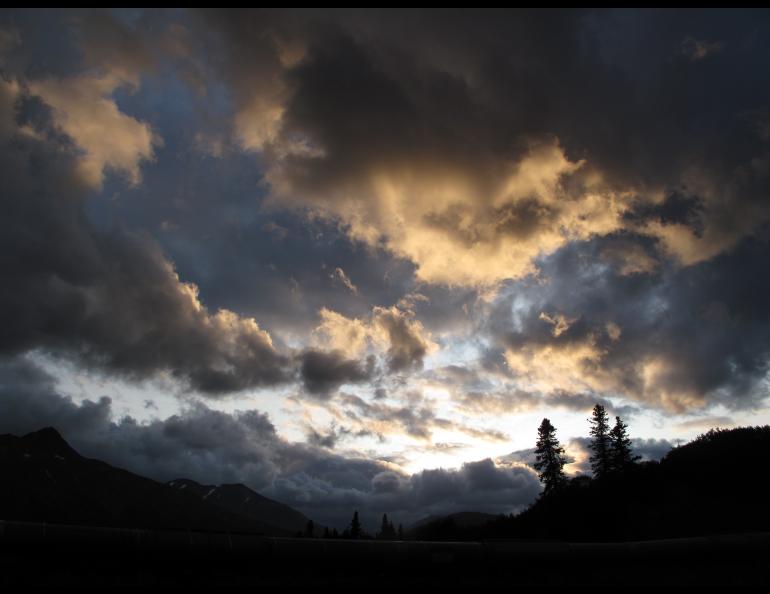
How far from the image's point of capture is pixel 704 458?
42156 mm

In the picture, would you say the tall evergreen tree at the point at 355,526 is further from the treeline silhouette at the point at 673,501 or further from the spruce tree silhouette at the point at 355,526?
the treeline silhouette at the point at 673,501

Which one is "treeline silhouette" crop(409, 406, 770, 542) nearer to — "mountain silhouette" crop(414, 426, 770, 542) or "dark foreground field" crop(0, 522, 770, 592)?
"mountain silhouette" crop(414, 426, 770, 542)

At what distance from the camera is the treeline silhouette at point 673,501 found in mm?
31980

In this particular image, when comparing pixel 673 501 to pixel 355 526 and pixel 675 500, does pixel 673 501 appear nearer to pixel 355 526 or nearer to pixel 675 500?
pixel 675 500

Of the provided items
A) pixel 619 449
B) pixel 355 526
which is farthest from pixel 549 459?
pixel 355 526

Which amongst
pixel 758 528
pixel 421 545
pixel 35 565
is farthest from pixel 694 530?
pixel 35 565

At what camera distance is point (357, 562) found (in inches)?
383

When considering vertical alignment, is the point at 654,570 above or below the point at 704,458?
below

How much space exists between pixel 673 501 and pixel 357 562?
36979 millimetres

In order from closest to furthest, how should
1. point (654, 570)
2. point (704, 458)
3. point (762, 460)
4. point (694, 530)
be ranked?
point (654, 570) < point (694, 530) < point (762, 460) < point (704, 458)

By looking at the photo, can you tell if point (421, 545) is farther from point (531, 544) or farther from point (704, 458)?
point (704, 458)

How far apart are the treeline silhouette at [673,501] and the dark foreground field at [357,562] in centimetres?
1548

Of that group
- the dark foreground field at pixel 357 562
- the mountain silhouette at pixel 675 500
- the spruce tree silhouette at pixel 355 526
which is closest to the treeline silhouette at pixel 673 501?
the mountain silhouette at pixel 675 500

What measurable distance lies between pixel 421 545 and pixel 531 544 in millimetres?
2854
